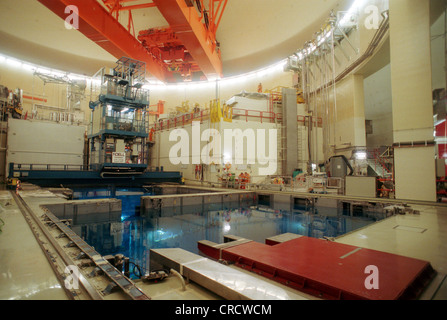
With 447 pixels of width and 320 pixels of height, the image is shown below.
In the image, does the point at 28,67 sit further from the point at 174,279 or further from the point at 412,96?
the point at 412,96

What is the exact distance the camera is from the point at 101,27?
11578 mm

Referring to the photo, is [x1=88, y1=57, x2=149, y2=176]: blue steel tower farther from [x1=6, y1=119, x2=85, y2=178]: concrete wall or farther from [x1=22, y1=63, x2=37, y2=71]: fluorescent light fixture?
[x1=22, y1=63, x2=37, y2=71]: fluorescent light fixture

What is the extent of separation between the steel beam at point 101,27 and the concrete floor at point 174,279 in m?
8.60

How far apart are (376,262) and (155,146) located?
2017 cm

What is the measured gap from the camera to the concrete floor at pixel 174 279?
2.16m

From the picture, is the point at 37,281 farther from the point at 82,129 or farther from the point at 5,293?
the point at 82,129

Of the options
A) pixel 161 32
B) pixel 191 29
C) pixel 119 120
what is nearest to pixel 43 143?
pixel 119 120

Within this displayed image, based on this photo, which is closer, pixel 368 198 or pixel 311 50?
pixel 368 198

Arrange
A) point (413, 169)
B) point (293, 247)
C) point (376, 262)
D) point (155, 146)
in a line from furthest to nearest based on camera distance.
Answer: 1. point (155, 146)
2. point (413, 169)
3. point (293, 247)
4. point (376, 262)

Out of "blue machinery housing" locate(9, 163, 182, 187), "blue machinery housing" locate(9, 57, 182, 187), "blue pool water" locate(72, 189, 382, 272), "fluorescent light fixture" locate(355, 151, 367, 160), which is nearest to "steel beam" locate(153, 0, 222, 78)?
"blue machinery housing" locate(9, 57, 182, 187)

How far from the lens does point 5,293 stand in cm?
203

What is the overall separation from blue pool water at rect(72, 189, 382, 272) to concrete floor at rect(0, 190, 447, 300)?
176 cm

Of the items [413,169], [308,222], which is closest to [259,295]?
[308,222]

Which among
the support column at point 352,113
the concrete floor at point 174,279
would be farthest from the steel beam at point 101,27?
the support column at point 352,113
